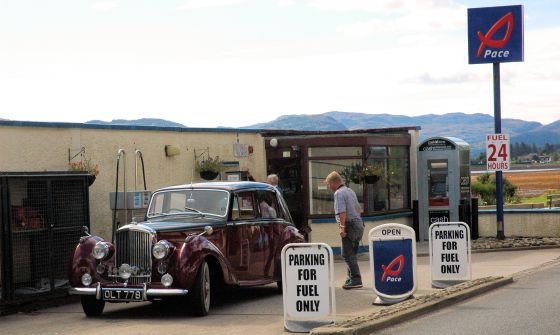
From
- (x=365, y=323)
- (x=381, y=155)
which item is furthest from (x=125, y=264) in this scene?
(x=381, y=155)

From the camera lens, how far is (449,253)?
15562mm

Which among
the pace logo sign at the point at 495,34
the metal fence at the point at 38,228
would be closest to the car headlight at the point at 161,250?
the metal fence at the point at 38,228

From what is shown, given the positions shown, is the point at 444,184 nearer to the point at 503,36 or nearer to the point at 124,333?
the point at 503,36

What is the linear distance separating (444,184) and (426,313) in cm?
1397

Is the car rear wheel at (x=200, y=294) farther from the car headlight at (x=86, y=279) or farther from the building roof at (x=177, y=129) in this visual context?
the building roof at (x=177, y=129)

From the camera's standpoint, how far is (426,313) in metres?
12.7

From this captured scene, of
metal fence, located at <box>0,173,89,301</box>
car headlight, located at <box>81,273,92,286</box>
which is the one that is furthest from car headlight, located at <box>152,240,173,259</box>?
metal fence, located at <box>0,173,89,301</box>

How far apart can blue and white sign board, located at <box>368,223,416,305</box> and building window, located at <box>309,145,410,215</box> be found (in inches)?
375

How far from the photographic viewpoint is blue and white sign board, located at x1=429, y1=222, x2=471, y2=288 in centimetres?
1553

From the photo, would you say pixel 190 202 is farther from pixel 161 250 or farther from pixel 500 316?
pixel 500 316

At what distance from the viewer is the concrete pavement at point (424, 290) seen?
1137cm

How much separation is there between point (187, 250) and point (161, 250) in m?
0.34

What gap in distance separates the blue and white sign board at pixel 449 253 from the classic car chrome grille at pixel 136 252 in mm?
4723

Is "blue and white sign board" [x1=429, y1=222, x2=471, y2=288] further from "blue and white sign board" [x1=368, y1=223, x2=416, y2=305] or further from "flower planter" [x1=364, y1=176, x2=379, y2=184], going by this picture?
"flower planter" [x1=364, y1=176, x2=379, y2=184]
